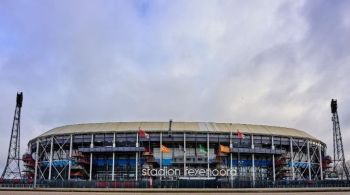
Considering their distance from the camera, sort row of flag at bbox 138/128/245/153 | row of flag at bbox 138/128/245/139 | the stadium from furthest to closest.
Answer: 1. the stadium
2. row of flag at bbox 138/128/245/153
3. row of flag at bbox 138/128/245/139

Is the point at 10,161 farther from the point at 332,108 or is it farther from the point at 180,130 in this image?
the point at 332,108

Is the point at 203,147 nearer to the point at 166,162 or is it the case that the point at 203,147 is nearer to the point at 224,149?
the point at 224,149

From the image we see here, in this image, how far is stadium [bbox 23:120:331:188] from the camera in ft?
344

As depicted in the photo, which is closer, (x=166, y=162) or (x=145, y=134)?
(x=145, y=134)

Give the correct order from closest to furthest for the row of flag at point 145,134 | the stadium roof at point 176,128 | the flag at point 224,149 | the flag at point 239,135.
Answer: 1. the flag at point 239,135
2. the row of flag at point 145,134
3. the flag at point 224,149
4. the stadium roof at point 176,128

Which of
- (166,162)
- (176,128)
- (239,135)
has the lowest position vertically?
(166,162)

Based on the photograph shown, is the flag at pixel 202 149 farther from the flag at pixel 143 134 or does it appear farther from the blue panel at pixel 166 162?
the flag at pixel 143 134

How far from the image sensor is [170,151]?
106 metres

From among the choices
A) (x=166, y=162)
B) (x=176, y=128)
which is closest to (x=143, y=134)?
(x=176, y=128)

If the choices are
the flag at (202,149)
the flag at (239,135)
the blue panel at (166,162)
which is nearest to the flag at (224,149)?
the flag at (239,135)

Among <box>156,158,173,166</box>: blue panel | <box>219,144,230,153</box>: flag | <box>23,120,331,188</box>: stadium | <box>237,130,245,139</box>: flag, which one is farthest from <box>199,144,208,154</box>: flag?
<box>237,130,245,139</box>: flag

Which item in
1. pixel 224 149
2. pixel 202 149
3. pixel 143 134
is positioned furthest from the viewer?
pixel 202 149

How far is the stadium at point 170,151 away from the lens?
105m

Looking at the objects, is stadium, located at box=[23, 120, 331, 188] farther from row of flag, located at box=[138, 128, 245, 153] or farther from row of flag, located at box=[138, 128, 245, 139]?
row of flag, located at box=[138, 128, 245, 139]
